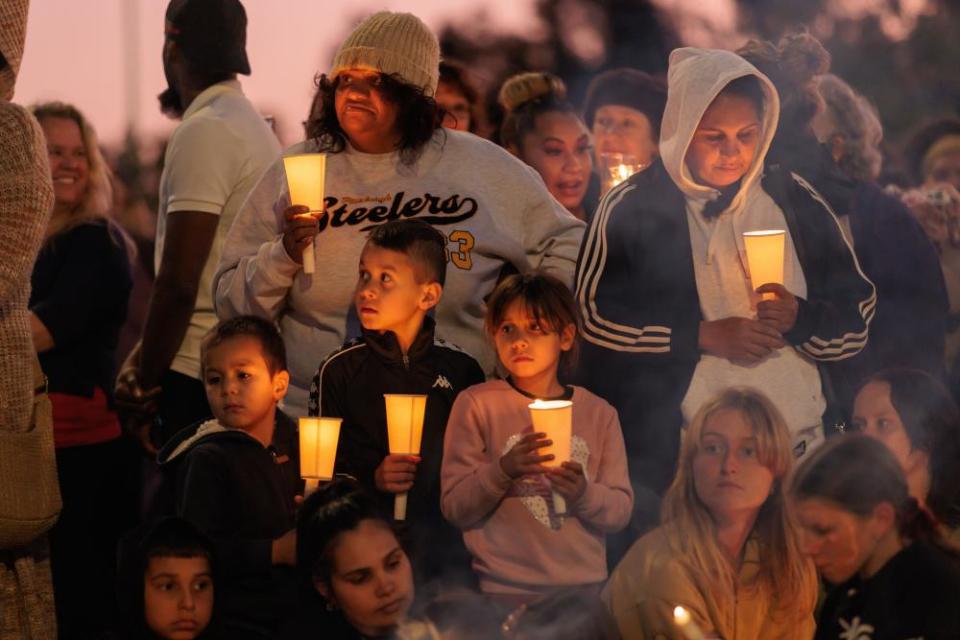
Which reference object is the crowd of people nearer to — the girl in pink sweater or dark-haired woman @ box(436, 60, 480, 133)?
the girl in pink sweater

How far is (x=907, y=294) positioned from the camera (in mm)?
5934

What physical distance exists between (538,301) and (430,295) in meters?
0.40

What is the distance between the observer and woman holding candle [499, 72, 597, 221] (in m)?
6.91

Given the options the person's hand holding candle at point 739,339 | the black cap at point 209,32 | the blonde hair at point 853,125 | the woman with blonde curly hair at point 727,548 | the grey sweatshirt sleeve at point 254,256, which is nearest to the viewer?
the woman with blonde curly hair at point 727,548

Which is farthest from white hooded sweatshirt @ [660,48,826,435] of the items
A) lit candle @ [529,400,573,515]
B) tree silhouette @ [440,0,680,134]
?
tree silhouette @ [440,0,680,134]

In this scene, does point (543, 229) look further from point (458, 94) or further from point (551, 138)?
point (458, 94)

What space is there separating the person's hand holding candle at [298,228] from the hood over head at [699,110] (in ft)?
3.39

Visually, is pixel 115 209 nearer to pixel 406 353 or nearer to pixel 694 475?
pixel 406 353

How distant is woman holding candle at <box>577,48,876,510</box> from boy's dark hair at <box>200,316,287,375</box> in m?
0.91

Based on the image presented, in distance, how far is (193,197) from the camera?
6.30 meters

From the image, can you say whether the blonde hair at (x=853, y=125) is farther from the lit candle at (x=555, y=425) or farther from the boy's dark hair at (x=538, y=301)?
the lit candle at (x=555, y=425)

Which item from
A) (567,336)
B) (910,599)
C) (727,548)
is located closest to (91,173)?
(567,336)

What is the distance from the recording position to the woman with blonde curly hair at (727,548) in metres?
4.96

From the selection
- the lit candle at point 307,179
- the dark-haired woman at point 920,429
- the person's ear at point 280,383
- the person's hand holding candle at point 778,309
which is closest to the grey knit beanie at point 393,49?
the lit candle at point 307,179
